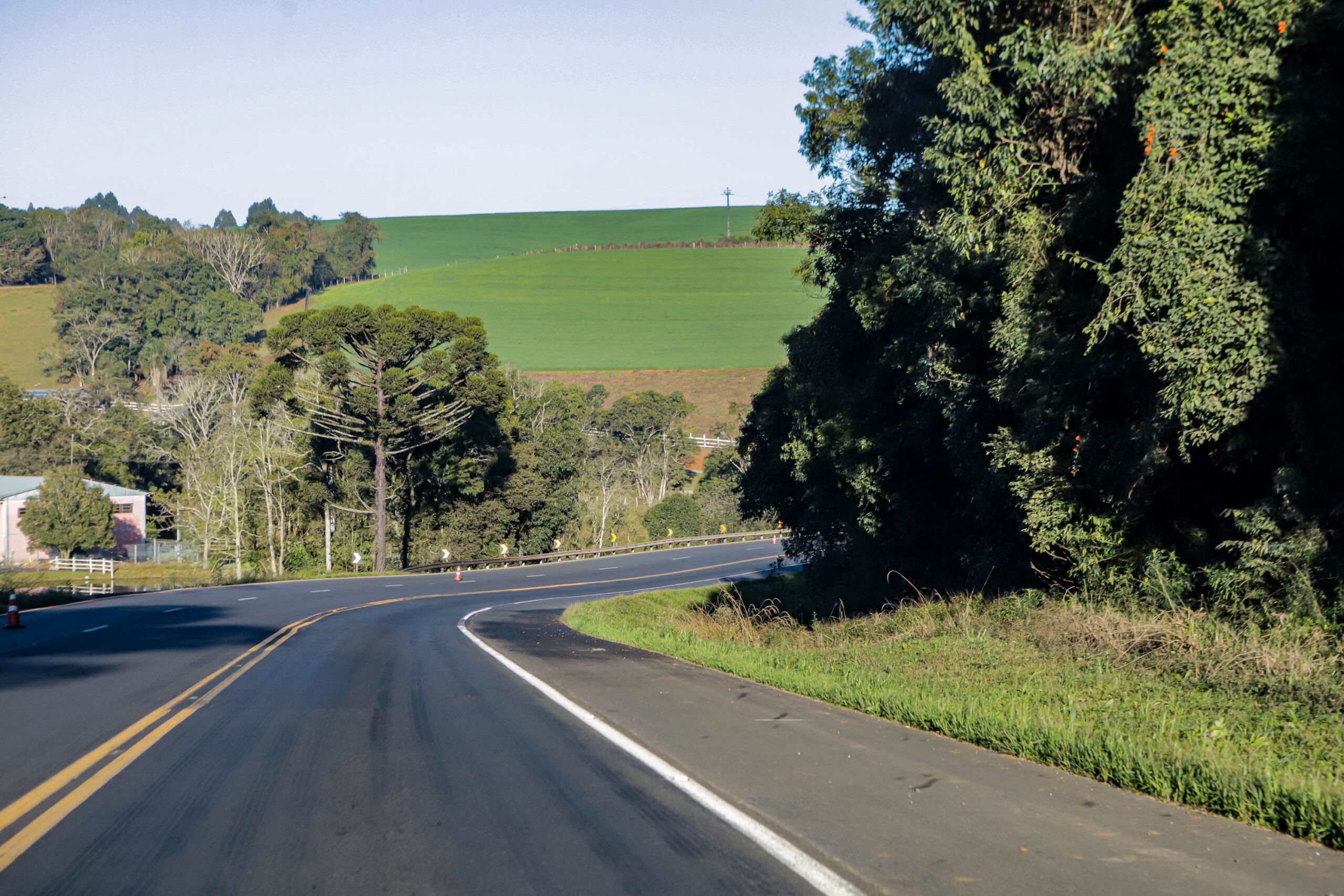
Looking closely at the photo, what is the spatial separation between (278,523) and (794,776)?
59.5 meters

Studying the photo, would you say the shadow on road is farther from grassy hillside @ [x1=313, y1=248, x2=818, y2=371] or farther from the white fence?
grassy hillside @ [x1=313, y1=248, x2=818, y2=371]

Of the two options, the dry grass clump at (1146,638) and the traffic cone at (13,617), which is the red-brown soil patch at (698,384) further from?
the dry grass clump at (1146,638)

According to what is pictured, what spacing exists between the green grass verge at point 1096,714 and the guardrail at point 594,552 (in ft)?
106

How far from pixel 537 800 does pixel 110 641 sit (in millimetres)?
13958

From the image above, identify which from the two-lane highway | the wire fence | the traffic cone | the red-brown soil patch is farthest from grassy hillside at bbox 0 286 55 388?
the two-lane highway

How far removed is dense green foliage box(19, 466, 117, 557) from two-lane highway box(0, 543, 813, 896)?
175ft

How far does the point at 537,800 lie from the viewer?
6.12 meters

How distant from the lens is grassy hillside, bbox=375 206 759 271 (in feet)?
521

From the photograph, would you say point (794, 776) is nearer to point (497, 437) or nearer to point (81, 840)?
point (81, 840)

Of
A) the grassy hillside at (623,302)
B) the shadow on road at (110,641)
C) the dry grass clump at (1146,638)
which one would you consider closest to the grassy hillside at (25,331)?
the grassy hillside at (623,302)

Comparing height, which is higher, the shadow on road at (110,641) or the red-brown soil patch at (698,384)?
the red-brown soil patch at (698,384)

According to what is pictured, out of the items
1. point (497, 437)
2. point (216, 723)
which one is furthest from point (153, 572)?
point (216, 723)

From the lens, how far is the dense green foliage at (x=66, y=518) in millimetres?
59656

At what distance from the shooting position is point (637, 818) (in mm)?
5688
